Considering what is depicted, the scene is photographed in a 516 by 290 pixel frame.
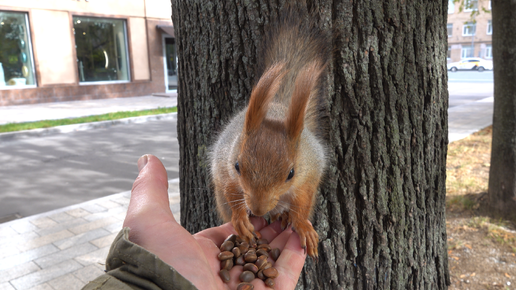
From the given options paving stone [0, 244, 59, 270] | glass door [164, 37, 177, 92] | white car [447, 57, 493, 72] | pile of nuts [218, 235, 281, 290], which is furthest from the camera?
white car [447, 57, 493, 72]

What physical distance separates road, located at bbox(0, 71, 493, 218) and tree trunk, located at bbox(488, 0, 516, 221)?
12.3ft

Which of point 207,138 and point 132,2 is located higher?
point 132,2

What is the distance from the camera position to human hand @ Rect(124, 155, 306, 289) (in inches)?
45.8

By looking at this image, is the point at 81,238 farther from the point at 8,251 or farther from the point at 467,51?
the point at 467,51

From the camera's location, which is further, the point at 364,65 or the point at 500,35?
the point at 500,35

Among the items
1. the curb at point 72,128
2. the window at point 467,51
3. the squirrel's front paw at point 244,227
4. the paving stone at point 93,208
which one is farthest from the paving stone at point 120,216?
the window at point 467,51

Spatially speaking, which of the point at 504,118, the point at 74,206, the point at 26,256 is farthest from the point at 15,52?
the point at 504,118

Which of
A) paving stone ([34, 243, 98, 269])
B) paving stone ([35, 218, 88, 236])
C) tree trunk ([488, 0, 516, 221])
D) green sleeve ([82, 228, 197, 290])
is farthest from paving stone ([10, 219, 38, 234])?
tree trunk ([488, 0, 516, 221])

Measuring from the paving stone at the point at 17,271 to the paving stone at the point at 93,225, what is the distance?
58cm

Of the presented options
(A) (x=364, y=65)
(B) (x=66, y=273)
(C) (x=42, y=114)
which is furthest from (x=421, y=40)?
(C) (x=42, y=114)

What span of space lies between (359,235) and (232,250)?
50 cm

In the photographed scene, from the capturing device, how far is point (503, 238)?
2.95m

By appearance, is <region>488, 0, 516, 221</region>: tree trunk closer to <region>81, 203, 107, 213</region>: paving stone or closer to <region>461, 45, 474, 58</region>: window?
<region>81, 203, 107, 213</region>: paving stone

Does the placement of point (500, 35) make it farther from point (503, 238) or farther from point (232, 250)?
point (232, 250)
